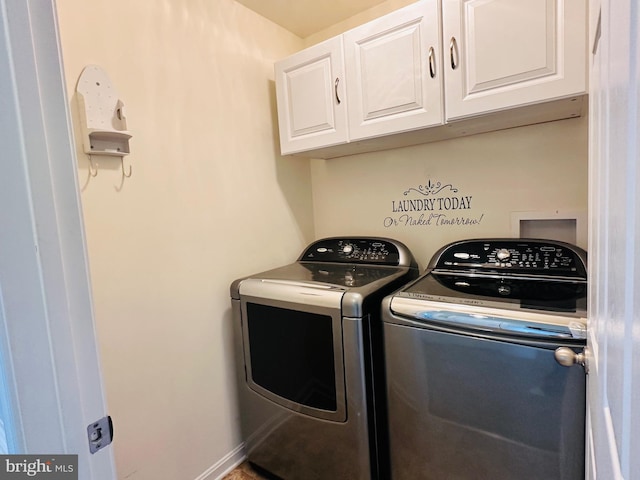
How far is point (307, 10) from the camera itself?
6.11 ft

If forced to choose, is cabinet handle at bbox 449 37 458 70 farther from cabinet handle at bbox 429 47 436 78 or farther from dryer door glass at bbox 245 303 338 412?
dryer door glass at bbox 245 303 338 412

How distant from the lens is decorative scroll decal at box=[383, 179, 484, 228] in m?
1.76

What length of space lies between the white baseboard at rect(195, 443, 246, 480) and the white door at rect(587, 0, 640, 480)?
1.61 metres

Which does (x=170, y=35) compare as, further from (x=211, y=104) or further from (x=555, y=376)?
(x=555, y=376)

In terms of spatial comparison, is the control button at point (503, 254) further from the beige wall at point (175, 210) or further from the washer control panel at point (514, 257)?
the beige wall at point (175, 210)

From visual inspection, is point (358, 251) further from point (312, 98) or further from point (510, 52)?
point (510, 52)

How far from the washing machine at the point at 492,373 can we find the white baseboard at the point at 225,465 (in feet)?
2.84

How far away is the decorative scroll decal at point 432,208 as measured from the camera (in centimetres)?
176

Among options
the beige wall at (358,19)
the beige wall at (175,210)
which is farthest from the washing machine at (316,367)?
the beige wall at (358,19)

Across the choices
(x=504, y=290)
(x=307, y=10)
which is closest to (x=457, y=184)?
(x=504, y=290)

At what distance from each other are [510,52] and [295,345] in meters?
1.40

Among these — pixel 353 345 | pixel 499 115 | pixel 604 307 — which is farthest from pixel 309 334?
pixel 499 115

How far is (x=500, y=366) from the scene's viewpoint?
104 cm

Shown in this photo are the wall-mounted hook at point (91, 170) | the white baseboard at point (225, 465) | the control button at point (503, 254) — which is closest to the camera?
the wall-mounted hook at point (91, 170)
